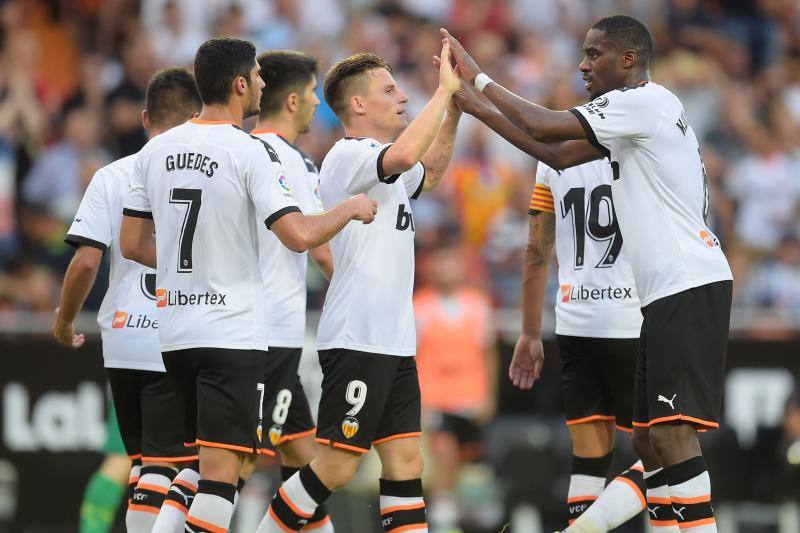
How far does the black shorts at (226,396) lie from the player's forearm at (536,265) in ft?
8.03

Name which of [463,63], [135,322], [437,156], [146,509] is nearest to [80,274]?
[135,322]

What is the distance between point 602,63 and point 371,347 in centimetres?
212

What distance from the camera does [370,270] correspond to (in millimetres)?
8055

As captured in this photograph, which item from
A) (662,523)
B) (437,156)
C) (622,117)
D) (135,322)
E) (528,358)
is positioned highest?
(622,117)

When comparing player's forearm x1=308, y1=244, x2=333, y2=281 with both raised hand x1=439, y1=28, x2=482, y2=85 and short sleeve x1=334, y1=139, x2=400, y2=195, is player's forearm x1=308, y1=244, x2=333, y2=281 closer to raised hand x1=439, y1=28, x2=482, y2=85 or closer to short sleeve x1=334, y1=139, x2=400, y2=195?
short sleeve x1=334, y1=139, x2=400, y2=195

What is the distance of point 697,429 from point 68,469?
7466 millimetres

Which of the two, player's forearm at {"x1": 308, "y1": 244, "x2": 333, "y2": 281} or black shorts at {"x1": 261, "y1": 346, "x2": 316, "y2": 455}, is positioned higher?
player's forearm at {"x1": 308, "y1": 244, "x2": 333, "y2": 281}

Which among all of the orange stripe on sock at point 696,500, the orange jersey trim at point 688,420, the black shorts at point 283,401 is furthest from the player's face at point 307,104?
the orange stripe on sock at point 696,500

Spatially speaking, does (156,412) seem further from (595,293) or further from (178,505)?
(595,293)

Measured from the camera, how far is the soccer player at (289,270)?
8.84 meters

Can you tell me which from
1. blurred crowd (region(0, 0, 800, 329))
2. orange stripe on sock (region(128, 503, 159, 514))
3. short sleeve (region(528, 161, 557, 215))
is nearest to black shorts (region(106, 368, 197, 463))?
orange stripe on sock (region(128, 503, 159, 514))

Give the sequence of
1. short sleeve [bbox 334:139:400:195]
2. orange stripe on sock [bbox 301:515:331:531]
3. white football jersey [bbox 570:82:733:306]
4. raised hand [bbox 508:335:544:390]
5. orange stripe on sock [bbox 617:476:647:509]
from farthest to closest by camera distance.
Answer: raised hand [bbox 508:335:544:390], orange stripe on sock [bbox 301:515:331:531], orange stripe on sock [bbox 617:476:647:509], short sleeve [bbox 334:139:400:195], white football jersey [bbox 570:82:733:306]

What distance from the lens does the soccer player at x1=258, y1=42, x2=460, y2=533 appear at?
7918 mm

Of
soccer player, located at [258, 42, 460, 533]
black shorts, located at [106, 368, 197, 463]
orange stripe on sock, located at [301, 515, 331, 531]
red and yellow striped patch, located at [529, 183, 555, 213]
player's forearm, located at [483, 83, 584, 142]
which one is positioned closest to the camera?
player's forearm, located at [483, 83, 584, 142]
